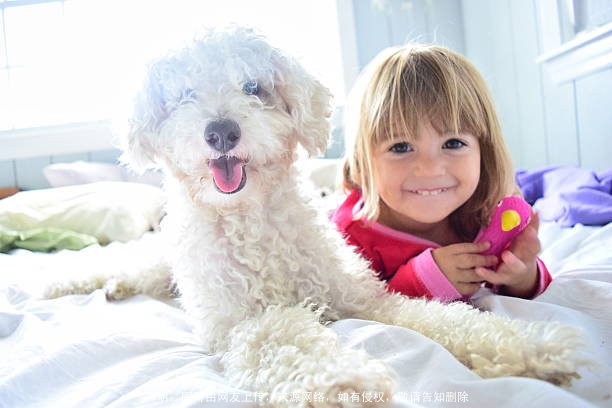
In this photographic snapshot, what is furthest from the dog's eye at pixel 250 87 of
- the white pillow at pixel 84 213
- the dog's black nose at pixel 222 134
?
the white pillow at pixel 84 213

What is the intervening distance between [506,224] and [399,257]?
0.32 meters

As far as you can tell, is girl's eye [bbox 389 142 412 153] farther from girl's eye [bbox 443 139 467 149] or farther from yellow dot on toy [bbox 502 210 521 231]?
yellow dot on toy [bbox 502 210 521 231]

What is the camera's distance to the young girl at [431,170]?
1293 millimetres

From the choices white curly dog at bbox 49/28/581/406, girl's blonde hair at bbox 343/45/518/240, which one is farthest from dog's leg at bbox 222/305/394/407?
girl's blonde hair at bbox 343/45/518/240

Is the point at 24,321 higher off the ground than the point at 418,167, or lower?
lower

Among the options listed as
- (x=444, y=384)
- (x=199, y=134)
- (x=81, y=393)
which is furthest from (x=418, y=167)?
(x=81, y=393)

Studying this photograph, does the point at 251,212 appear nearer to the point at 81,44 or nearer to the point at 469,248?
the point at 469,248

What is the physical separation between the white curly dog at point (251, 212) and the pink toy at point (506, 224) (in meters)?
0.27

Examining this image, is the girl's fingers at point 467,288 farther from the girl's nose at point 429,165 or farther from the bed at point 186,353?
the girl's nose at point 429,165

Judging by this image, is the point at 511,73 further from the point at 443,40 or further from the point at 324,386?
the point at 324,386

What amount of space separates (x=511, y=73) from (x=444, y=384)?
3.00m

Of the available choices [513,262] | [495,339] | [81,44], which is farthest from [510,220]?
[81,44]

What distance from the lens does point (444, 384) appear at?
2.46ft

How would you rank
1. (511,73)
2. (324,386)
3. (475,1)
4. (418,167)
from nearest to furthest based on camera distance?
(324,386), (418,167), (511,73), (475,1)
